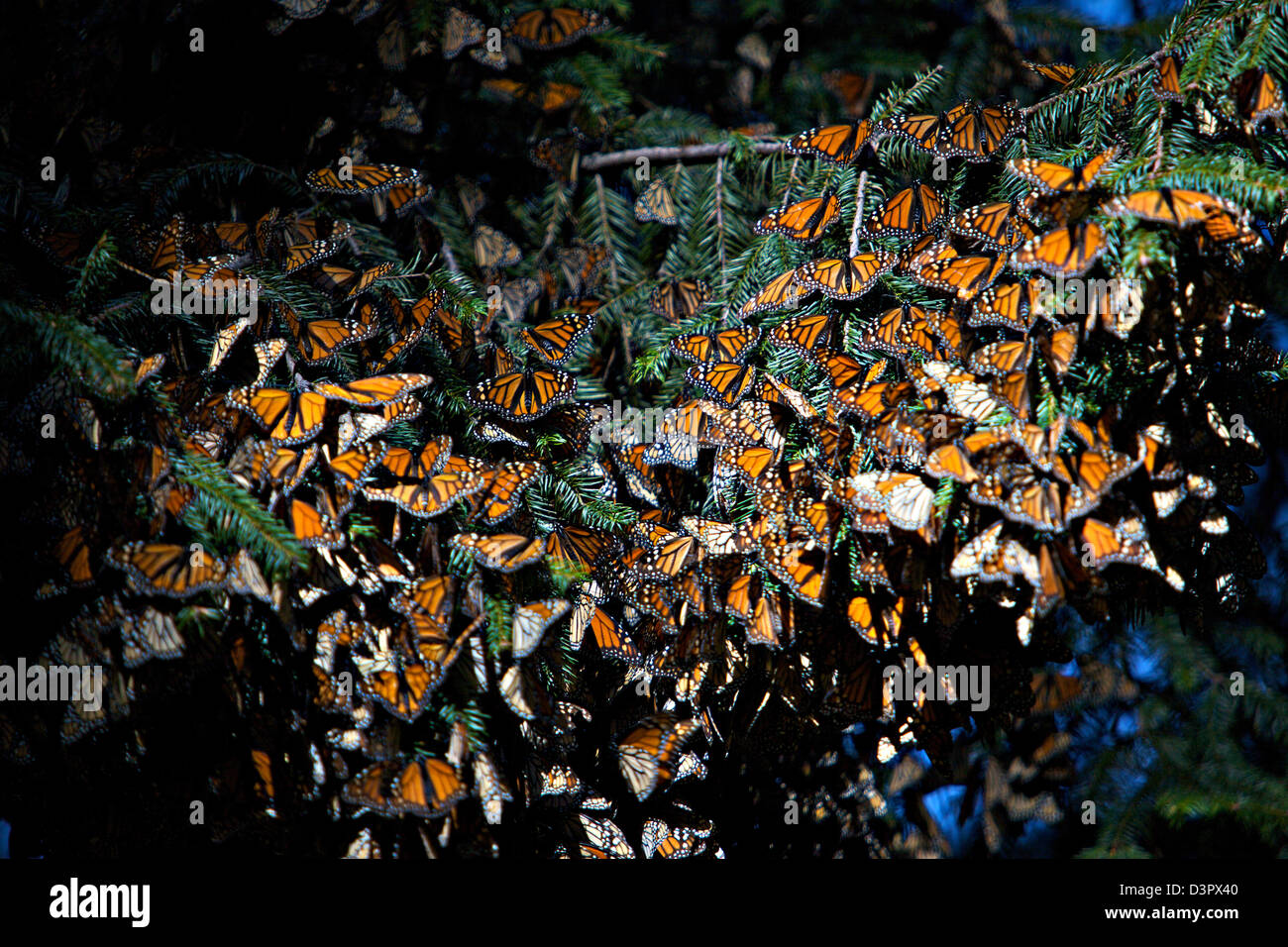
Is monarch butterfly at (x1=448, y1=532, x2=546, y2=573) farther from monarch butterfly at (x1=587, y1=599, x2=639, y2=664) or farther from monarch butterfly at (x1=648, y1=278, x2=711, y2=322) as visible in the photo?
monarch butterfly at (x1=648, y1=278, x2=711, y2=322)

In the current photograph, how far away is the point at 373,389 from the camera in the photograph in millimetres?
589

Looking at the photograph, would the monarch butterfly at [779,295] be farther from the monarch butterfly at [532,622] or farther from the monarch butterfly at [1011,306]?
the monarch butterfly at [532,622]

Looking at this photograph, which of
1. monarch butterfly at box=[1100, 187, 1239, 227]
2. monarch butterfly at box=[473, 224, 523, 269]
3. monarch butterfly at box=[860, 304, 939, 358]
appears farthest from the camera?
monarch butterfly at box=[473, 224, 523, 269]

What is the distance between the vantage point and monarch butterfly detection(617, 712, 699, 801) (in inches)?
24.8

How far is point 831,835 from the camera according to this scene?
2.87 feet

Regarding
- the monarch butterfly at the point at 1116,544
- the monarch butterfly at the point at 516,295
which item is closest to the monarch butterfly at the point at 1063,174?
the monarch butterfly at the point at 1116,544

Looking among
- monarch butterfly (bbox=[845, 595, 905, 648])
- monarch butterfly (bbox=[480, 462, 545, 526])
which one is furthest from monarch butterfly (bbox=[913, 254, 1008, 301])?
monarch butterfly (bbox=[480, 462, 545, 526])

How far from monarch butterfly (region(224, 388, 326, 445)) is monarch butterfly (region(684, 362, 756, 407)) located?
278mm

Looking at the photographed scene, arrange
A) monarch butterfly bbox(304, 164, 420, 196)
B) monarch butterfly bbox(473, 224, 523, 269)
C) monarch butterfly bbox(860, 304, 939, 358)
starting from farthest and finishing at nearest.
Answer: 1. monarch butterfly bbox(473, 224, 523, 269)
2. monarch butterfly bbox(304, 164, 420, 196)
3. monarch butterfly bbox(860, 304, 939, 358)

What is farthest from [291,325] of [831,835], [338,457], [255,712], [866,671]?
[831,835]

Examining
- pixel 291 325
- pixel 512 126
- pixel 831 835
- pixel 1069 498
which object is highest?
pixel 512 126
